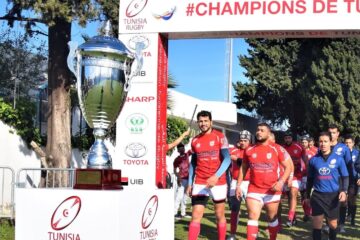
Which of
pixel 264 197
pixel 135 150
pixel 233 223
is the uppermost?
pixel 135 150

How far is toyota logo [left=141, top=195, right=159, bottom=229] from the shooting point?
4719mm

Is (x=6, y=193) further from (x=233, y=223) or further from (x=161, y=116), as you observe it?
(x=233, y=223)

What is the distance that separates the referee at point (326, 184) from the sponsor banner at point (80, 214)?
15.0 feet

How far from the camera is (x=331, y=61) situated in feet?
93.8

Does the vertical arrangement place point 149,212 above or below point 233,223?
above

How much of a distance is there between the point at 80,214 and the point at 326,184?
5114mm

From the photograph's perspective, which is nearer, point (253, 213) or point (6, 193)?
point (253, 213)

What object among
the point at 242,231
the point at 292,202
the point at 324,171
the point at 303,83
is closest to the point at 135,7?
the point at 242,231

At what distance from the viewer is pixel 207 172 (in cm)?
860

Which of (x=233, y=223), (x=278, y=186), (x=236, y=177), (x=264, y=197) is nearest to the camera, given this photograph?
(x=278, y=186)

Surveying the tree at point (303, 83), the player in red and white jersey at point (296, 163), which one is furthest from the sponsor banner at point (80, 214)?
the tree at point (303, 83)

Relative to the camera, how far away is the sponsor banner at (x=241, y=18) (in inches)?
405

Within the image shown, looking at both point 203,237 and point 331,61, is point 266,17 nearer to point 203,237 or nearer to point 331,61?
point 203,237

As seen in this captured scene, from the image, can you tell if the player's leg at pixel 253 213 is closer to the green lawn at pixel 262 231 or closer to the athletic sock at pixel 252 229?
the athletic sock at pixel 252 229
